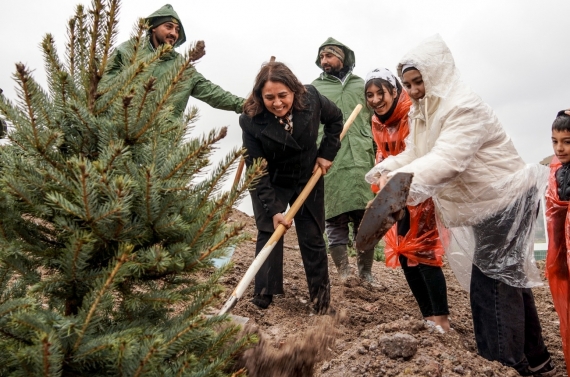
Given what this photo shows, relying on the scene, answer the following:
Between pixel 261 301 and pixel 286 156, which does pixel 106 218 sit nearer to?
pixel 286 156

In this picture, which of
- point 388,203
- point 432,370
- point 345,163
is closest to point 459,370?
point 432,370

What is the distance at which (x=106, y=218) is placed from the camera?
1.94 m

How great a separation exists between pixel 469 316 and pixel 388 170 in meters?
2.22

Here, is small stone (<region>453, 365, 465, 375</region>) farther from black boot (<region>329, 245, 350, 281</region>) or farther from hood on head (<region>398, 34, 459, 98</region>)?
black boot (<region>329, 245, 350, 281</region>)

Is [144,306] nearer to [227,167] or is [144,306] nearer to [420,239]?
[227,167]

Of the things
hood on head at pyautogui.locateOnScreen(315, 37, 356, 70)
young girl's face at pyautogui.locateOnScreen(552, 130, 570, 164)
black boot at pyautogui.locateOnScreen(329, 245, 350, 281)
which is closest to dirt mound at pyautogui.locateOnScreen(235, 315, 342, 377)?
black boot at pyautogui.locateOnScreen(329, 245, 350, 281)

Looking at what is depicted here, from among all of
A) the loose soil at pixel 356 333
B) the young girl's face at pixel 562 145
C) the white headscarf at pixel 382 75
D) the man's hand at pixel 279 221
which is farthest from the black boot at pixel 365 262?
the young girl's face at pixel 562 145

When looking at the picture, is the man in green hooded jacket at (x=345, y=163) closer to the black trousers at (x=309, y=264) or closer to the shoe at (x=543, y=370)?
the black trousers at (x=309, y=264)

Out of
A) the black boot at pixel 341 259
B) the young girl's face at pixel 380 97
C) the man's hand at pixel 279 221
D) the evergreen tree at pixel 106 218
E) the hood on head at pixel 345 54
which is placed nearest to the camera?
the evergreen tree at pixel 106 218

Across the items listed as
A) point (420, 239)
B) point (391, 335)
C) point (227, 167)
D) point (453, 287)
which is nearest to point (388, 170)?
point (420, 239)

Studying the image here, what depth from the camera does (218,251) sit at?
2223mm

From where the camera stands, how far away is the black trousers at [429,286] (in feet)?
13.6

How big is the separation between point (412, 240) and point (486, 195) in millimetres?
707

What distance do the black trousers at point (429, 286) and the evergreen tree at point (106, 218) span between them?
2.09m
